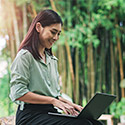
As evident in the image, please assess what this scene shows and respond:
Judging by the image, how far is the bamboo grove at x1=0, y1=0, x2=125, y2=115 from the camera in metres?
3.15

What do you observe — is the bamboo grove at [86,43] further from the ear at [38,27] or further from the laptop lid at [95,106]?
the laptop lid at [95,106]

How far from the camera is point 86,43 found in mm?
3342

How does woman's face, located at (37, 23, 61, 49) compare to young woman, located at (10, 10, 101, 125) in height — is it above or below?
above

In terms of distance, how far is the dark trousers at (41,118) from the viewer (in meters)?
1.01

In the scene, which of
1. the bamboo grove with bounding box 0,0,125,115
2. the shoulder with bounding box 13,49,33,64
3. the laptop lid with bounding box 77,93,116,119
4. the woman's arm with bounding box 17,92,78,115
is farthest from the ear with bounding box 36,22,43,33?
the bamboo grove with bounding box 0,0,125,115

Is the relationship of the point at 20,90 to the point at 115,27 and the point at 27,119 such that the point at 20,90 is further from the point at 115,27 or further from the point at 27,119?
the point at 115,27

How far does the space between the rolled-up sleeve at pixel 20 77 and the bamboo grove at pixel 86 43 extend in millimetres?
2026

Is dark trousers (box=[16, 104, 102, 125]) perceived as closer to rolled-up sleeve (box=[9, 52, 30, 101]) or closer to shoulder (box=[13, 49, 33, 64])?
rolled-up sleeve (box=[9, 52, 30, 101])

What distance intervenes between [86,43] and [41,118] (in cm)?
241

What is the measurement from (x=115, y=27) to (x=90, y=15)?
0.39 meters

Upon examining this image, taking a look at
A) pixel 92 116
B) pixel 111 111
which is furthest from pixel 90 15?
pixel 92 116

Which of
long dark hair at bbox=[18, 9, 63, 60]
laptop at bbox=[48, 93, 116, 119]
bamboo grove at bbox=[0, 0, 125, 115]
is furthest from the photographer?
bamboo grove at bbox=[0, 0, 125, 115]

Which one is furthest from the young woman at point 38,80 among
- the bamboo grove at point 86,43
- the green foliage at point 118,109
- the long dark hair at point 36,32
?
the green foliage at point 118,109

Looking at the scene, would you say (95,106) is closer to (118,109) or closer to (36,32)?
(36,32)
